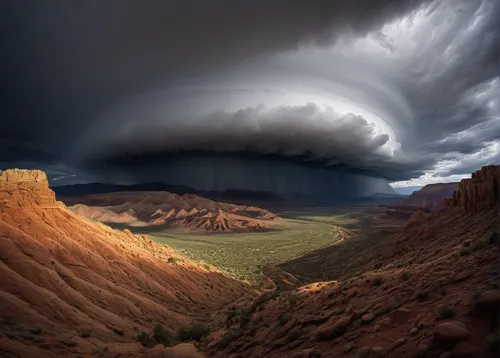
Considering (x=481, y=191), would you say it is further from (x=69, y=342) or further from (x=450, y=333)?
(x=69, y=342)

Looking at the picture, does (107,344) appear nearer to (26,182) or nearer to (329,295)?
(329,295)

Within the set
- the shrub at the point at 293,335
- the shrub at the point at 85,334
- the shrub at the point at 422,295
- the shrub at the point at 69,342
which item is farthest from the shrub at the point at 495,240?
the shrub at the point at 85,334

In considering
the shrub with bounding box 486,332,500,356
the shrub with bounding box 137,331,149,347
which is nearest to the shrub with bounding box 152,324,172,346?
the shrub with bounding box 137,331,149,347

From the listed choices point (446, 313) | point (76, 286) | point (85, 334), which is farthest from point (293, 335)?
point (76, 286)

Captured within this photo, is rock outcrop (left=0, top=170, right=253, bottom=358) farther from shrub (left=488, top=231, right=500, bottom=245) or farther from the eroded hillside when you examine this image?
shrub (left=488, top=231, right=500, bottom=245)

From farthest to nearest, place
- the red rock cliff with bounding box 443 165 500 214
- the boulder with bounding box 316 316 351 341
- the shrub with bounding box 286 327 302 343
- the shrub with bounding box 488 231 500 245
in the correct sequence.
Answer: the red rock cliff with bounding box 443 165 500 214 < the shrub with bounding box 488 231 500 245 < the shrub with bounding box 286 327 302 343 < the boulder with bounding box 316 316 351 341

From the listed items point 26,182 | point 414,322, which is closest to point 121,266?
point 26,182

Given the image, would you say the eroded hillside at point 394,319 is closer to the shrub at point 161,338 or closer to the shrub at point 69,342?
the shrub at point 161,338
